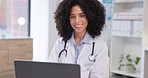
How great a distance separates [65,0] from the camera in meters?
1.51

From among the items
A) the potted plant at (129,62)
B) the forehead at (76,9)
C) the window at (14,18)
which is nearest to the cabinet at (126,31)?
the potted plant at (129,62)

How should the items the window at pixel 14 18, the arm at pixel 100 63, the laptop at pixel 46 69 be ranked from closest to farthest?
the laptop at pixel 46 69
the arm at pixel 100 63
the window at pixel 14 18

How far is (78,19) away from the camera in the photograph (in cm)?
143

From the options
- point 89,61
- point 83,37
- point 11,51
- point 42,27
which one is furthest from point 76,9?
point 42,27

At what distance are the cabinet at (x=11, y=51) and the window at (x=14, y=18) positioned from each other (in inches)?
16.1

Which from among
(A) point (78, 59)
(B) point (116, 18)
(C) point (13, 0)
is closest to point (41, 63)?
(A) point (78, 59)

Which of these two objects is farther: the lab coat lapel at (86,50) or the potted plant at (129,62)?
the potted plant at (129,62)

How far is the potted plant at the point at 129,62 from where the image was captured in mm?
4566

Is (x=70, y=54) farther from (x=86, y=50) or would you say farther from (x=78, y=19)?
(x=78, y=19)

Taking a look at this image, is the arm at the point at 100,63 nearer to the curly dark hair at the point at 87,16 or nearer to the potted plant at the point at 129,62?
the curly dark hair at the point at 87,16

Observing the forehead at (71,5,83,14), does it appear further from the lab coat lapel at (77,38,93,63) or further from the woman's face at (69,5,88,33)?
the lab coat lapel at (77,38,93,63)

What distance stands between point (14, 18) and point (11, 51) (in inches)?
38.2

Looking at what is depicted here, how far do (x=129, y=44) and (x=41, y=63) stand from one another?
4.05m

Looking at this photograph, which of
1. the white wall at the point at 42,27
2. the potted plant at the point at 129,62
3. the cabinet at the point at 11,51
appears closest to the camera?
the potted plant at the point at 129,62
